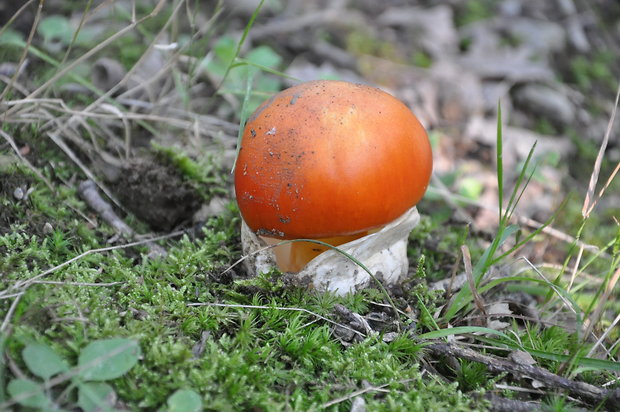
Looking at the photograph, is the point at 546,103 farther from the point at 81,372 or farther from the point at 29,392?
the point at 29,392

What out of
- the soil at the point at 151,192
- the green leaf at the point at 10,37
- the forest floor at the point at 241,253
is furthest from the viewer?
the green leaf at the point at 10,37

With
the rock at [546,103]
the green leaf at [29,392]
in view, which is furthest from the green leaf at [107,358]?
the rock at [546,103]

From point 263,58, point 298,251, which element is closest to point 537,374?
point 298,251

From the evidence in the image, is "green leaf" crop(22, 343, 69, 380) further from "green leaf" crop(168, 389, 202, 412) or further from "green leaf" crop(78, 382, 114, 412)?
"green leaf" crop(168, 389, 202, 412)

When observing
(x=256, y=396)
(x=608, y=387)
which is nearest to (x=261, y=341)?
(x=256, y=396)

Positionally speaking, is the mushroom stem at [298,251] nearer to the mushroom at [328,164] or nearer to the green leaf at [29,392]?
the mushroom at [328,164]

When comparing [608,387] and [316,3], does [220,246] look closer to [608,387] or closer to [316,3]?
[608,387]
